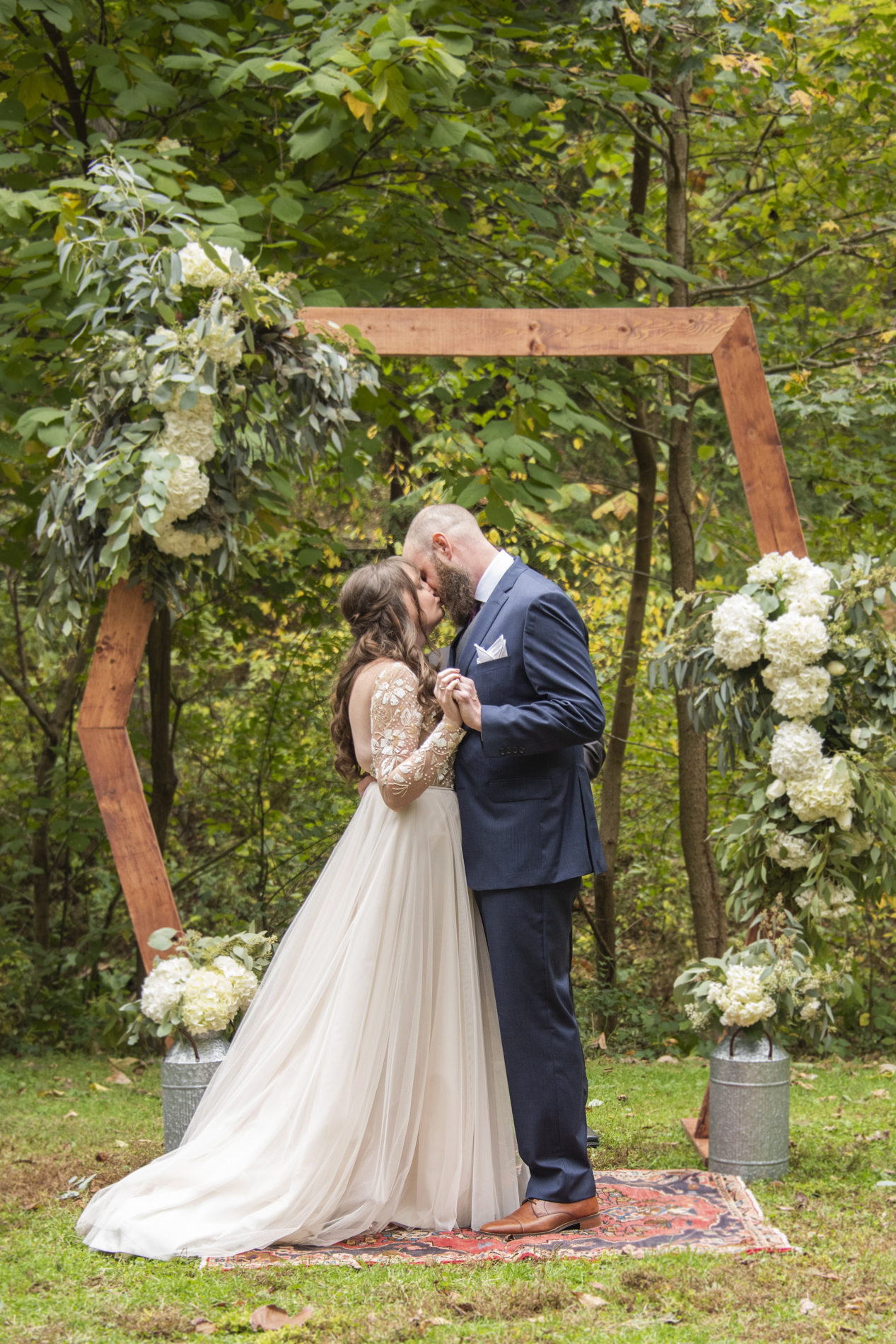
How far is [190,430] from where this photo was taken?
366 centimetres

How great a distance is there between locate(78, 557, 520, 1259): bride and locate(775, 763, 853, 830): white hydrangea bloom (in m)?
1.02

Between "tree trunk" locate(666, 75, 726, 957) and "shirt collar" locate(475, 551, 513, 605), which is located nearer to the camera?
"shirt collar" locate(475, 551, 513, 605)

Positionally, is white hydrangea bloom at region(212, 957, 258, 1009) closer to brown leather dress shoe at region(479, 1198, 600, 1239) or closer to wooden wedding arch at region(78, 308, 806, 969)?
wooden wedding arch at region(78, 308, 806, 969)

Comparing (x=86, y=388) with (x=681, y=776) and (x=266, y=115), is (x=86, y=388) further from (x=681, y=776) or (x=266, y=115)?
(x=681, y=776)

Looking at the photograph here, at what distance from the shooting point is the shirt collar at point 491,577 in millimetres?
3348

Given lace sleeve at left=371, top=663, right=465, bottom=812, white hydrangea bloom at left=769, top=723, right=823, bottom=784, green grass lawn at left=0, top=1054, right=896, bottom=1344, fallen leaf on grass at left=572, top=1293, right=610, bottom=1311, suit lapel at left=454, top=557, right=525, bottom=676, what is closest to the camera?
green grass lawn at left=0, top=1054, right=896, bottom=1344

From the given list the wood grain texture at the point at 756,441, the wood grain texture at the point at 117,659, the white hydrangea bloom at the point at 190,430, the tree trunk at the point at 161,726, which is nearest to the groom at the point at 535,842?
the wood grain texture at the point at 756,441

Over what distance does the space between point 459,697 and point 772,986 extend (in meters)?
1.35

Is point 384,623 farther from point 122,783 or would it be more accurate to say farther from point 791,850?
point 791,850

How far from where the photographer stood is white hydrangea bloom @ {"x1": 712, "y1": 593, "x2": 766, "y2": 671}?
3.56 m

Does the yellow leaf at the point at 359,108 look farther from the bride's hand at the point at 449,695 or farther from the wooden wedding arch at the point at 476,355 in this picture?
the bride's hand at the point at 449,695

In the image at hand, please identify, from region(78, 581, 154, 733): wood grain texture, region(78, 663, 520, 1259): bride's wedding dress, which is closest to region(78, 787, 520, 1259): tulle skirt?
region(78, 663, 520, 1259): bride's wedding dress

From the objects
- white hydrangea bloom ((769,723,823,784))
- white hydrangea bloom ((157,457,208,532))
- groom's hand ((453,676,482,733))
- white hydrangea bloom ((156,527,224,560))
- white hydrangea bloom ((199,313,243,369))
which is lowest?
white hydrangea bloom ((769,723,823,784))

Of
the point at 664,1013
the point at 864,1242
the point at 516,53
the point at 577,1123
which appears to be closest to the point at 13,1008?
the point at 664,1013
